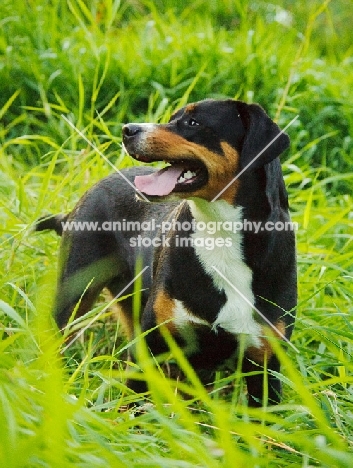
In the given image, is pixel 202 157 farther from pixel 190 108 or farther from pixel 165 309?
pixel 165 309

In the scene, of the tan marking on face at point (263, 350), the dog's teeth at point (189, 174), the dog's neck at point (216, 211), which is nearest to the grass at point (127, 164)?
the tan marking on face at point (263, 350)

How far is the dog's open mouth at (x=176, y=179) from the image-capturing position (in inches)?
130

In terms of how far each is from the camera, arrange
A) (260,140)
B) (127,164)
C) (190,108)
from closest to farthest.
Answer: (260,140), (190,108), (127,164)

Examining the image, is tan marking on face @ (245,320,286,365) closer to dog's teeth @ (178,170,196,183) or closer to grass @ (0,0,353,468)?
grass @ (0,0,353,468)

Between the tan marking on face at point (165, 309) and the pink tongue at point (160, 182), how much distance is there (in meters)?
0.43

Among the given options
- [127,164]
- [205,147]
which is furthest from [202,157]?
[127,164]

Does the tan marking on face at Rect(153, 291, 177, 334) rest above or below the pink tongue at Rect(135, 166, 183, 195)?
below

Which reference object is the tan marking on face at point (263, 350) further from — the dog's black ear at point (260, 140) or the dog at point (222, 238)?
the dog's black ear at point (260, 140)

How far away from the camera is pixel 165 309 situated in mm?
3383

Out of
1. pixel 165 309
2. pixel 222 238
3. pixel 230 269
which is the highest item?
pixel 222 238

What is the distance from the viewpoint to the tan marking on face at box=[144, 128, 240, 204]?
10.9 ft

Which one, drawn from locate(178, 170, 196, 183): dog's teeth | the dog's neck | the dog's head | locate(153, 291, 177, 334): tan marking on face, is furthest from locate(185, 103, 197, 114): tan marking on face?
locate(153, 291, 177, 334): tan marking on face

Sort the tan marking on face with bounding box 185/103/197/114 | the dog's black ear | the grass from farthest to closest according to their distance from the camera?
the tan marking on face with bounding box 185/103/197/114
the dog's black ear
the grass

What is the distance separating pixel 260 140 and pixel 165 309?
2.61 ft
